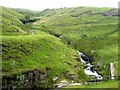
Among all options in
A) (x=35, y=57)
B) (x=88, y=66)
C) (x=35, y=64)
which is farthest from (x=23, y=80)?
(x=88, y=66)


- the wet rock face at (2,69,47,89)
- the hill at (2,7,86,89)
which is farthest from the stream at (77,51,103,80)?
the wet rock face at (2,69,47,89)

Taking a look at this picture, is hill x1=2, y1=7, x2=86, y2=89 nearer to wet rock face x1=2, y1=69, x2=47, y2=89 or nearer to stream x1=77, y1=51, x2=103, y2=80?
wet rock face x1=2, y1=69, x2=47, y2=89

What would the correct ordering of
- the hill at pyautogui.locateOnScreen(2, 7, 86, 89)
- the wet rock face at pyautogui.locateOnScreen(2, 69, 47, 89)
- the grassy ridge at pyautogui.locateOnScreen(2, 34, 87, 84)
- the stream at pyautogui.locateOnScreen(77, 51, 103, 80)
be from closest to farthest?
the wet rock face at pyautogui.locateOnScreen(2, 69, 47, 89) < the hill at pyautogui.locateOnScreen(2, 7, 86, 89) < the grassy ridge at pyautogui.locateOnScreen(2, 34, 87, 84) < the stream at pyautogui.locateOnScreen(77, 51, 103, 80)

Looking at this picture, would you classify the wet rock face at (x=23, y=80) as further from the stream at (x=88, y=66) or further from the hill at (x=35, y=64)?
the stream at (x=88, y=66)

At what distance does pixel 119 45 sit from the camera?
156m

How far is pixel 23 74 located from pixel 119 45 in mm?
69508

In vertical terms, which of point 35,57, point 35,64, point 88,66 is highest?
point 35,57

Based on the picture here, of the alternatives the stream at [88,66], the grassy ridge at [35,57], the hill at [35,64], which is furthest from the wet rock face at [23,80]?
the stream at [88,66]

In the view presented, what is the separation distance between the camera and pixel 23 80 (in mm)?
102938

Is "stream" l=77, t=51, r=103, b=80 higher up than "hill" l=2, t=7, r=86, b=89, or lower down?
lower down

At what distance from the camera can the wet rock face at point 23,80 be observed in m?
101

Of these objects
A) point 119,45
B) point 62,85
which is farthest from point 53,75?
point 119,45

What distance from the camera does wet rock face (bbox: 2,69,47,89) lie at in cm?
10107

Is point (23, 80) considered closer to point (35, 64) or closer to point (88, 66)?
point (35, 64)
